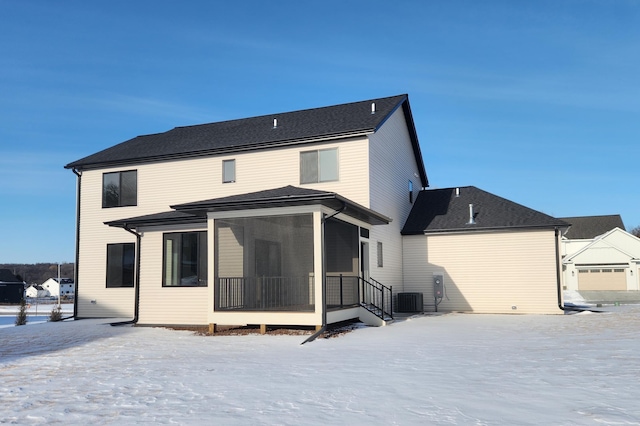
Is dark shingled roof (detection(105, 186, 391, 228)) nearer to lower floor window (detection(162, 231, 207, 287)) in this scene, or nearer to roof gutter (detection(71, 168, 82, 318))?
lower floor window (detection(162, 231, 207, 287))

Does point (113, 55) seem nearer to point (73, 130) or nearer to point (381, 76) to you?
point (73, 130)

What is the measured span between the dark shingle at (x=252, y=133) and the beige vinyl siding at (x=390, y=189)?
67 cm

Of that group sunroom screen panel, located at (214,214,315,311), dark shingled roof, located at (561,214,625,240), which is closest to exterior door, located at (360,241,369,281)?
sunroom screen panel, located at (214,214,315,311)

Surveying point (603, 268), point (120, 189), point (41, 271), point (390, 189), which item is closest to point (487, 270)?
point (390, 189)

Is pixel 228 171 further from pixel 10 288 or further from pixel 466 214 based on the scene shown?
pixel 10 288

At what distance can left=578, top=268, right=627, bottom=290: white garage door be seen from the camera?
3875 centimetres

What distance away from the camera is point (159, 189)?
763 inches

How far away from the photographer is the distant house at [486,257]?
18297mm

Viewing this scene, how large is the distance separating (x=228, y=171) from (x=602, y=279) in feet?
107

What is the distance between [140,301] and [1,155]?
17230 millimetres

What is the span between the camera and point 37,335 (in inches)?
539

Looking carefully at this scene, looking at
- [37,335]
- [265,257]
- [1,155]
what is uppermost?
[1,155]

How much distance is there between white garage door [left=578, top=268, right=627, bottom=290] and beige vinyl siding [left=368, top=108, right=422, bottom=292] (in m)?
24.5

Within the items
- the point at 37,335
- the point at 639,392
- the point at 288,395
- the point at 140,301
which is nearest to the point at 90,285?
the point at 140,301
